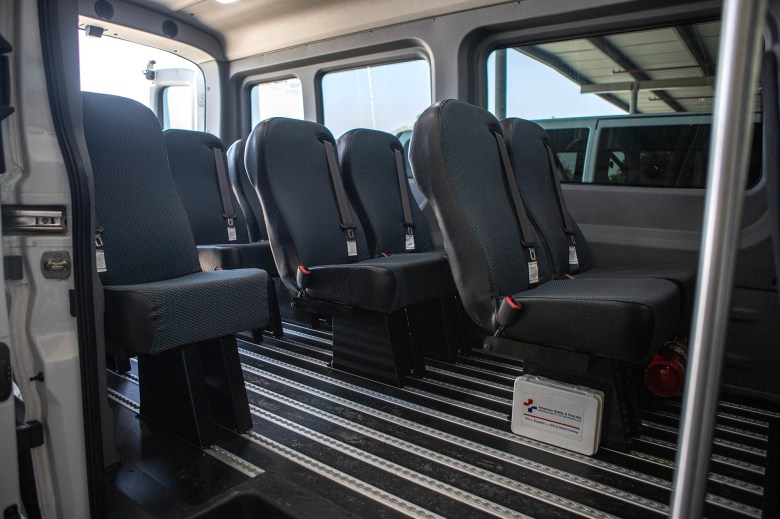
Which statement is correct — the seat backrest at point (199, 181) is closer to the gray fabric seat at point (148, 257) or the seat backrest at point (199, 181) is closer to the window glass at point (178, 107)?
the gray fabric seat at point (148, 257)

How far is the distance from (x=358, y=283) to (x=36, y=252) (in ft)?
4.52

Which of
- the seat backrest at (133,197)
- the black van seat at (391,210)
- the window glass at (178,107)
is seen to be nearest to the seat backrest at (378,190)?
the black van seat at (391,210)

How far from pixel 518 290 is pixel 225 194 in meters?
2.40

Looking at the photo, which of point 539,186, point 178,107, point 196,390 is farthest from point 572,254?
point 178,107

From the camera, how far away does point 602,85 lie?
3068 millimetres

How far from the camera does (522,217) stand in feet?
7.04

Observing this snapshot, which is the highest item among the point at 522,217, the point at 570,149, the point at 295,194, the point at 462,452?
the point at 570,149

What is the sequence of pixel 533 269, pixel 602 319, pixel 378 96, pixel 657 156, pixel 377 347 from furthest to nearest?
pixel 378 96, pixel 657 156, pixel 377 347, pixel 533 269, pixel 602 319

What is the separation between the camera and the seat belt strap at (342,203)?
295 centimetres

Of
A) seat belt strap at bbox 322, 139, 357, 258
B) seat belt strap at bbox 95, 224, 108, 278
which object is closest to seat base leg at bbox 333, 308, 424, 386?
seat belt strap at bbox 322, 139, 357, 258

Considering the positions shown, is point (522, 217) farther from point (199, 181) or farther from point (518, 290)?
point (199, 181)

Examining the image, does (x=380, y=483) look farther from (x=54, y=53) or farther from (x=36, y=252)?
(x=54, y=53)

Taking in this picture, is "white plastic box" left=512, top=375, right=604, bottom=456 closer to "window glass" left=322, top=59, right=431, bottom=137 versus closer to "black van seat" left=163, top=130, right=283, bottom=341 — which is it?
"black van seat" left=163, top=130, right=283, bottom=341

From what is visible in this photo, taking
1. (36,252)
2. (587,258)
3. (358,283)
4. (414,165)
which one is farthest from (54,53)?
(587,258)
